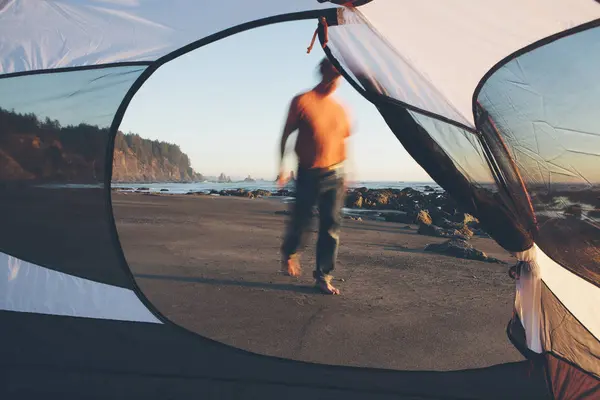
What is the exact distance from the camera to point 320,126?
2229 mm

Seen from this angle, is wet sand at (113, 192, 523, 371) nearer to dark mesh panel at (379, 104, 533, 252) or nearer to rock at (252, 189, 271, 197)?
dark mesh panel at (379, 104, 533, 252)

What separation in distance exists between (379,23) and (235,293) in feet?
5.82

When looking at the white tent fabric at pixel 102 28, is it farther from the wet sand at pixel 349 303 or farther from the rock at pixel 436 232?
the rock at pixel 436 232

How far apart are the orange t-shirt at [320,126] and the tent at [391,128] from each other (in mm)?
289

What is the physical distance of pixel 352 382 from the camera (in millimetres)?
1745

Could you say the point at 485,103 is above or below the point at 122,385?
above

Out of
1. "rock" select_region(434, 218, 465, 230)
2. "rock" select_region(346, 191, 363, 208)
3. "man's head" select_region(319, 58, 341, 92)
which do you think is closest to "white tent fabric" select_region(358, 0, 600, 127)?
"man's head" select_region(319, 58, 341, 92)

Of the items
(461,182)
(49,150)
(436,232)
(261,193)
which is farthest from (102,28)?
(261,193)

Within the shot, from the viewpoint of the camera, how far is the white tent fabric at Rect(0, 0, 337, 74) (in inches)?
75.0

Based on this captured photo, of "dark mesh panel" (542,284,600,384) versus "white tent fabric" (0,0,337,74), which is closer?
"dark mesh panel" (542,284,600,384)

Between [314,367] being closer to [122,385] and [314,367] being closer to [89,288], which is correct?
[122,385]

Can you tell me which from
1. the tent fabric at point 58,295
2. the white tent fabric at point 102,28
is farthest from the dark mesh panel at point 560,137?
the tent fabric at point 58,295

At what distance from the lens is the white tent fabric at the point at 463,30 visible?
1.54 meters

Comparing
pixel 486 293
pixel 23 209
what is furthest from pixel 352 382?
pixel 486 293
